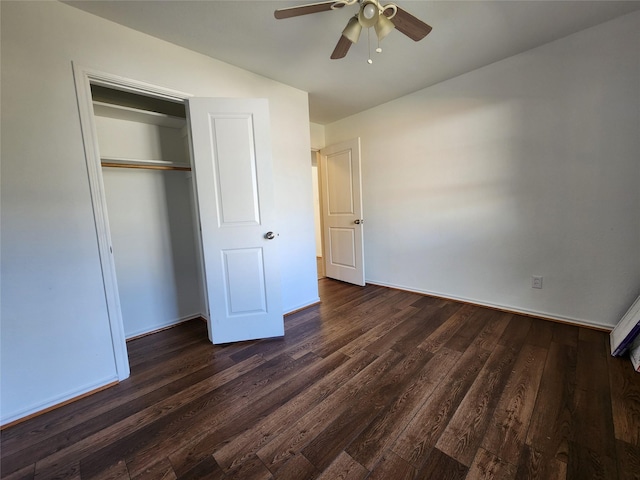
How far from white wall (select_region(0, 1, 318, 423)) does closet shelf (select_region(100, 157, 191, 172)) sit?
0.50 m

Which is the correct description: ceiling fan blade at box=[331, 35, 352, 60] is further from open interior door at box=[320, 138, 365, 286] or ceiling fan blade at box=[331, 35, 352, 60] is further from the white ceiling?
open interior door at box=[320, 138, 365, 286]

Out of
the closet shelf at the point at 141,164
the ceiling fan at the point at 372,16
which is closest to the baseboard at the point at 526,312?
the ceiling fan at the point at 372,16

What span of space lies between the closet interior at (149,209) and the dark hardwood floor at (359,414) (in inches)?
21.9

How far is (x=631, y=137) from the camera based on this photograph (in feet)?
6.45

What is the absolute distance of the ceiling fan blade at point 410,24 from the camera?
1.47 metres

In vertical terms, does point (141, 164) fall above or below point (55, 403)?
above

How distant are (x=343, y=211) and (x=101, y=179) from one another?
2.77 m

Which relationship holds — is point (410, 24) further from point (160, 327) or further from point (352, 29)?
point (160, 327)

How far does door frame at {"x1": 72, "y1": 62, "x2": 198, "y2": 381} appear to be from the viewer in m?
1.67

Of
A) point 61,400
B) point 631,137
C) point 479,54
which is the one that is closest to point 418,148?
point 479,54

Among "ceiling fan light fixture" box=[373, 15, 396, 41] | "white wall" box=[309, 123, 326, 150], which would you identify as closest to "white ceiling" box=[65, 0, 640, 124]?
"ceiling fan light fixture" box=[373, 15, 396, 41]

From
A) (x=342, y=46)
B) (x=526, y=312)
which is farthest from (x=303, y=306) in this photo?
(x=342, y=46)

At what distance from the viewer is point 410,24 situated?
1.54m

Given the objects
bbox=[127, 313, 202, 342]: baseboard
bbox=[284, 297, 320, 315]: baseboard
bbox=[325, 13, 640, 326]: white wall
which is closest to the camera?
bbox=[325, 13, 640, 326]: white wall
